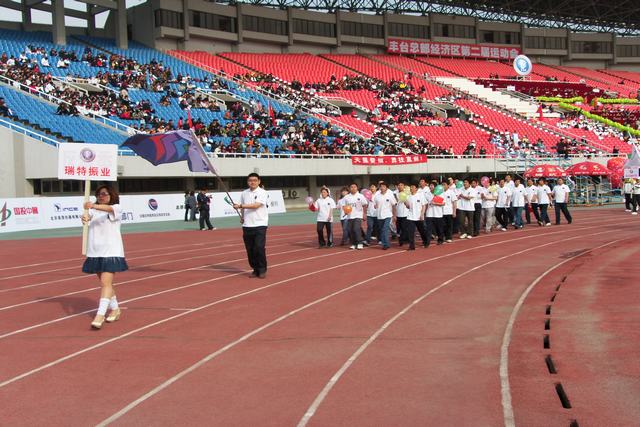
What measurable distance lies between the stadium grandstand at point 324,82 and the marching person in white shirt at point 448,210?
18.8 m

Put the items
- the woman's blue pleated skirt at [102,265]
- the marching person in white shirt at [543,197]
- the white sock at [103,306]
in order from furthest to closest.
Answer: the marching person in white shirt at [543,197]
the woman's blue pleated skirt at [102,265]
the white sock at [103,306]

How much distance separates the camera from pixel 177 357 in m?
7.18

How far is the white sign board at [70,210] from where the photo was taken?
90.7 ft

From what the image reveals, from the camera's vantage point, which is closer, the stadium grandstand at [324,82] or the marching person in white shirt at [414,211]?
the marching person in white shirt at [414,211]

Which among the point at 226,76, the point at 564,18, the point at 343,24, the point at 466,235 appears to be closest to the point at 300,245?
the point at 466,235

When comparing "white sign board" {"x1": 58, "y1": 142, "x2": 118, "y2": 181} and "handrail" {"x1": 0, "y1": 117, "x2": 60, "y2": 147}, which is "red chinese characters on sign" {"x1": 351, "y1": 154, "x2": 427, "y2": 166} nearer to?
"handrail" {"x1": 0, "y1": 117, "x2": 60, "y2": 147}

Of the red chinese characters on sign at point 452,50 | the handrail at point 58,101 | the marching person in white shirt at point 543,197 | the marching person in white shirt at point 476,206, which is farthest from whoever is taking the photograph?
the red chinese characters on sign at point 452,50

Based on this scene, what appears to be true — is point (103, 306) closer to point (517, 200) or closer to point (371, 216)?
point (371, 216)

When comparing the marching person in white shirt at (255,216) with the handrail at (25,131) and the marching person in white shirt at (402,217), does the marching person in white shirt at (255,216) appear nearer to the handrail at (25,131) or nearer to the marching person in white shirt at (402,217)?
the marching person in white shirt at (402,217)

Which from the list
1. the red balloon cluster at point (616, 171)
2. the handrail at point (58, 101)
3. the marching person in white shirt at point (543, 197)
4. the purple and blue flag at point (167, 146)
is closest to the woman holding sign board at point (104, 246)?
the purple and blue flag at point (167, 146)

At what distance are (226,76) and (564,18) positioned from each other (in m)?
45.0

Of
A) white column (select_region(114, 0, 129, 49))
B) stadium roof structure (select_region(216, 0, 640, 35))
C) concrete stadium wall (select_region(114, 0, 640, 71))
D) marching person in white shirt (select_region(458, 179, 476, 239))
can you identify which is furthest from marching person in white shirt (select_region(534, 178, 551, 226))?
stadium roof structure (select_region(216, 0, 640, 35))

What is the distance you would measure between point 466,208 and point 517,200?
12.2 ft

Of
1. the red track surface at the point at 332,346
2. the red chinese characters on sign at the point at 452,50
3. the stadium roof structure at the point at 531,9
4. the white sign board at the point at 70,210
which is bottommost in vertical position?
the red track surface at the point at 332,346
